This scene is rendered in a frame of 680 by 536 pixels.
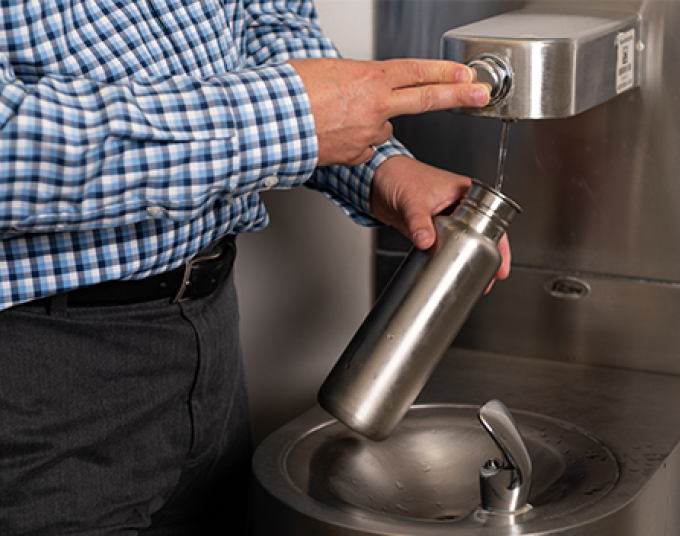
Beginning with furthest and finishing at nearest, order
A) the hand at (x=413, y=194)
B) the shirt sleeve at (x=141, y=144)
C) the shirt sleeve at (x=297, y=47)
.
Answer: the shirt sleeve at (x=297, y=47) < the hand at (x=413, y=194) < the shirt sleeve at (x=141, y=144)

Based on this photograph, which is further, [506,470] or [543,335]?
[543,335]

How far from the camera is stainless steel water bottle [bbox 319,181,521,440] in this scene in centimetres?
77

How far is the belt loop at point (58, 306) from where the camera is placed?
81 centimetres

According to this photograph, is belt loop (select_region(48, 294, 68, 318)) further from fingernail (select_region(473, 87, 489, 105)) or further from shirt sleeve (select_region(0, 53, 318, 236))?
fingernail (select_region(473, 87, 489, 105))

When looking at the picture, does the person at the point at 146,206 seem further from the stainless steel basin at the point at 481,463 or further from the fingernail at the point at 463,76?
the stainless steel basin at the point at 481,463

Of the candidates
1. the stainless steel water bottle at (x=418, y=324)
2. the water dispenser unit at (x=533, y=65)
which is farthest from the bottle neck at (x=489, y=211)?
the water dispenser unit at (x=533, y=65)

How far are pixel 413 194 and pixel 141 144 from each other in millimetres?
346

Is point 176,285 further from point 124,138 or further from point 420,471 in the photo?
point 420,471

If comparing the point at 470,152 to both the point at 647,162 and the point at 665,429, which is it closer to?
the point at 647,162

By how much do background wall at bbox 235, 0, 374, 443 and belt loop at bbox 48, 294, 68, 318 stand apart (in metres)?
0.59

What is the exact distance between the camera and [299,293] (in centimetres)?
140

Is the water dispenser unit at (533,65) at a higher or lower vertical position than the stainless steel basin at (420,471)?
higher

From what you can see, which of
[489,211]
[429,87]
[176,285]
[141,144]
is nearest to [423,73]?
[429,87]

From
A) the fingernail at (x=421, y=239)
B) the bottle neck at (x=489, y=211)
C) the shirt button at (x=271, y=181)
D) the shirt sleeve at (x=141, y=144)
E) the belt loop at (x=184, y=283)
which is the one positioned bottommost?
the belt loop at (x=184, y=283)
